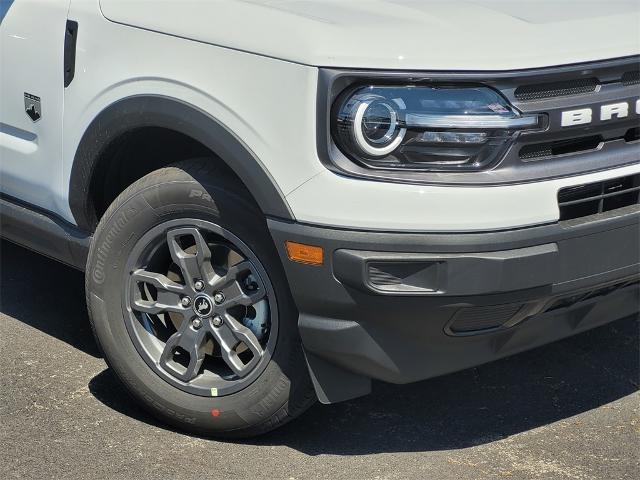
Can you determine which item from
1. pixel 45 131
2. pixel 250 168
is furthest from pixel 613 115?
pixel 45 131

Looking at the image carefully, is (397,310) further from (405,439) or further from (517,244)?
(405,439)

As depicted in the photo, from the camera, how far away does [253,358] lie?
3.68 meters

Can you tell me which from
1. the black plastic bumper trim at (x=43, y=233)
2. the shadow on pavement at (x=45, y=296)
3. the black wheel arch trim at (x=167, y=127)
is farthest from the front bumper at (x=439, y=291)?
the shadow on pavement at (x=45, y=296)

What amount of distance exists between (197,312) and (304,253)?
0.58m

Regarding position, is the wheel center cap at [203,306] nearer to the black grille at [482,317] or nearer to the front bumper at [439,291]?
the front bumper at [439,291]

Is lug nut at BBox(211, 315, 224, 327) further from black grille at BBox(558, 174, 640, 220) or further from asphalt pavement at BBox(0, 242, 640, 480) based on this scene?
black grille at BBox(558, 174, 640, 220)

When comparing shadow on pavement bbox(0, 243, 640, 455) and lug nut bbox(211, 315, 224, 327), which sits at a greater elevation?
lug nut bbox(211, 315, 224, 327)

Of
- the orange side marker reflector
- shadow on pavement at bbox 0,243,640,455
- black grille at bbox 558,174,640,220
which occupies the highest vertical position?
black grille at bbox 558,174,640,220

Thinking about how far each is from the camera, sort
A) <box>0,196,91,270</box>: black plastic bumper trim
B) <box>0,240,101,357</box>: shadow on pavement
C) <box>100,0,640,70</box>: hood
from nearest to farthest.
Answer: <box>100,0,640,70</box>: hood < <box>0,196,91,270</box>: black plastic bumper trim < <box>0,240,101,357</box>: shadow on pavement

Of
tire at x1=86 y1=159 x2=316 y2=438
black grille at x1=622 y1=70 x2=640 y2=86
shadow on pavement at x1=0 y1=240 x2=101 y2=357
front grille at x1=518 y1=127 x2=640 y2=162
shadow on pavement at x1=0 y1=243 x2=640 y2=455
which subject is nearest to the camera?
front grille at x1=518 y1=127 x2=640 y2=162

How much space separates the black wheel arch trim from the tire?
16 cm

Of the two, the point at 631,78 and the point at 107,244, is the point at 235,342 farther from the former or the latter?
the point at 631,78

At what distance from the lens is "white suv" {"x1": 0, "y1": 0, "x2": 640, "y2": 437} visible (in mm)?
3199

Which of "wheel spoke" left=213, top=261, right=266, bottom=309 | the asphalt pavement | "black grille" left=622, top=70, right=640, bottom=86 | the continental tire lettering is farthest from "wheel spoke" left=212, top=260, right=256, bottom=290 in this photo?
"black grille" left=622, top=70, right=640, bottom=86
